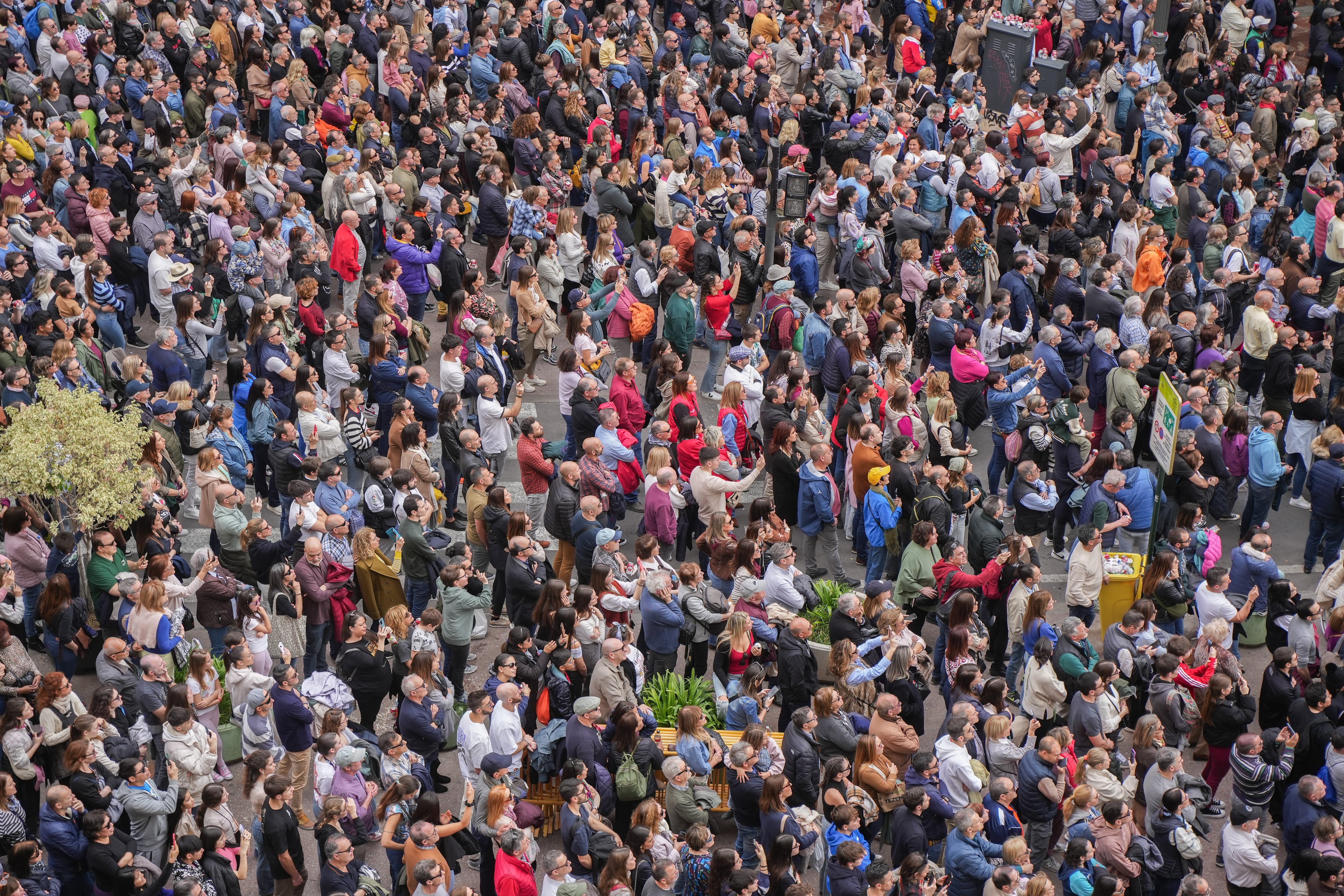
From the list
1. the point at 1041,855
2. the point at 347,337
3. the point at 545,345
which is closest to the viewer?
the point at 1041,855

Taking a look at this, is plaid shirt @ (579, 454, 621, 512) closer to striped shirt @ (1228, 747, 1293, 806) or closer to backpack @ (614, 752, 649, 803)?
backpack @ (614, 752, 649, 803)

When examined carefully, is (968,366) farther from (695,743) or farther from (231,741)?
(231,741)

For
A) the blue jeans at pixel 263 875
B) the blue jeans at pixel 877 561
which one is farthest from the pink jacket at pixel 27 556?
the blue jeans at pixel 877 561

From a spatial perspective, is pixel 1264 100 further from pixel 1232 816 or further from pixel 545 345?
pixel 1232 816

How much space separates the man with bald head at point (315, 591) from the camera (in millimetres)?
12383

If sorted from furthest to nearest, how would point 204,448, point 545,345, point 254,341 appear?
point 545,345 → point 254,341 → point 204,448

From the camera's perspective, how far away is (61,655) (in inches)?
509

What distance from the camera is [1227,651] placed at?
12.2 m

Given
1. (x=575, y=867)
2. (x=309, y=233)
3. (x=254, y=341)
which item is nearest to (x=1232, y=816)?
(x=575, y=867)

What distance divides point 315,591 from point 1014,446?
6.41m

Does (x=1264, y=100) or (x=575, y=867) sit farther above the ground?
(x=1264, y=100)

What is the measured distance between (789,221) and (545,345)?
292cm

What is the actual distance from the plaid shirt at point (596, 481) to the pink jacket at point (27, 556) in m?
4.35

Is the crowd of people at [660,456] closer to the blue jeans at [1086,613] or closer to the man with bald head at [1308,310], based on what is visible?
the man with bald head at [1308,310]
